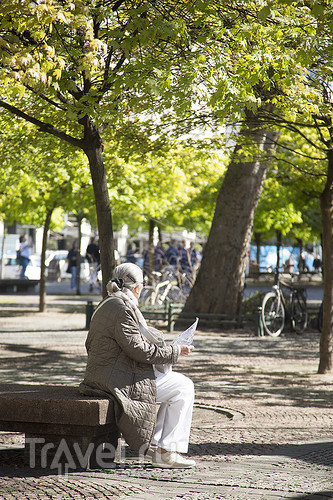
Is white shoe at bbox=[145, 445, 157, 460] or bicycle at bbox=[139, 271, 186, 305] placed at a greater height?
bicycle at bbox=[139, 271, 186, 305]

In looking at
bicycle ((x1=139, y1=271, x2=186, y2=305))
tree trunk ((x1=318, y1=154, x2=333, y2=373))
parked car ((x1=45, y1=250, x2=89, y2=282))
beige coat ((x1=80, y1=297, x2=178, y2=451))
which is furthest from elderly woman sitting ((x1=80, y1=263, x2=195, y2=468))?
parked car ((x1=45, y1=250, x2=89, y2=282))

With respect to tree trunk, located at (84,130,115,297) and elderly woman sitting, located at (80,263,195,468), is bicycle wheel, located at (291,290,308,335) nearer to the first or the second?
tree trunk, located at (84,130,115,297)

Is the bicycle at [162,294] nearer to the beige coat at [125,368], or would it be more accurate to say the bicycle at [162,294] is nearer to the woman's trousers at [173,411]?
the woman's trousers at [173,411]

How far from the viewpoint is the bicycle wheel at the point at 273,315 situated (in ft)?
55.6

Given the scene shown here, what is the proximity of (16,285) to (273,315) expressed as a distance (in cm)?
1820

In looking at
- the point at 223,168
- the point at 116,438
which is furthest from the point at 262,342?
the point at 116,438

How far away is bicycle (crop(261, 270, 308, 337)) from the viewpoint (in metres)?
17.0

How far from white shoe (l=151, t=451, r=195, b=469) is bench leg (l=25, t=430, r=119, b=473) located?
1.13ft

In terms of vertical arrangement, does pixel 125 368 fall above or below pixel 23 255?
below

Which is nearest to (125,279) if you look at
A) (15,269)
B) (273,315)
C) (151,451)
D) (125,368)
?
(125,368)

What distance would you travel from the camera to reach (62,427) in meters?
5.80

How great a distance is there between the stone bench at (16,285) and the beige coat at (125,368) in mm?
27294

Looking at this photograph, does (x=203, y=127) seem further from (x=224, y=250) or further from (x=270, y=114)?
(x=224, y=250)

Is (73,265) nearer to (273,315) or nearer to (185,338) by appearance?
(273,315)
